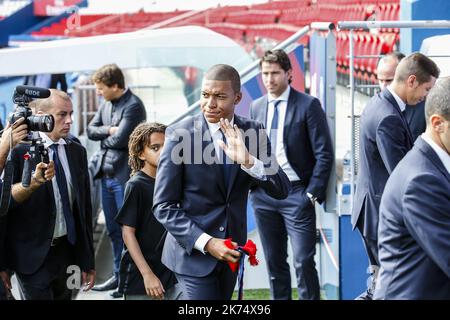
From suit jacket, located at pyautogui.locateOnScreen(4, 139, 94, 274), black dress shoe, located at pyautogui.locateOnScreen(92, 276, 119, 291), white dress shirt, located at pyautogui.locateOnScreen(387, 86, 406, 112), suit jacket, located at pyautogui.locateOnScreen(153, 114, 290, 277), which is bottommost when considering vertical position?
black dress shoe, located at pyautogui.locateOnScreen(92, 276, 119, 291)

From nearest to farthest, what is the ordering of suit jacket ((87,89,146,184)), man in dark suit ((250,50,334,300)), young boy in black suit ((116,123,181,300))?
young boy in black suit ((116,123,181,300)) < man in dark suit ((250,50,334,300)) < suit jacket ((87,89,146,184))

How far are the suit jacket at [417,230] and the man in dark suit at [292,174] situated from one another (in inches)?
116

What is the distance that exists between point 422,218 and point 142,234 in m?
2.39

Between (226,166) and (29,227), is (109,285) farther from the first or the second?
(226,166)

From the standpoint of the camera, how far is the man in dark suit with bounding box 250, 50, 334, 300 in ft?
20.3

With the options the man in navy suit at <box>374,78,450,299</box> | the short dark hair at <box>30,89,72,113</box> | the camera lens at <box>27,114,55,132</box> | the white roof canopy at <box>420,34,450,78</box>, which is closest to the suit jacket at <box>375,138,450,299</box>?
Answer: the man in navy suit at <box>374,78,450,299</box>

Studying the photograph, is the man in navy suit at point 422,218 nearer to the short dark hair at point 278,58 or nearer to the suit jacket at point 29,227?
the suit jacket at point 29,227

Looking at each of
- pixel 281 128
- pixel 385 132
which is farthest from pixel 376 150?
pixel 281 128

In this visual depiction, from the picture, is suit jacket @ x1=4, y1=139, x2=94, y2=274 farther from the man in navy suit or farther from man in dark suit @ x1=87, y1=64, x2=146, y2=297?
man in dark suit @ x1=87, y1=64, x2=146, y2=297

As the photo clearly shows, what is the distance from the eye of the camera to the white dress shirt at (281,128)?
626cm

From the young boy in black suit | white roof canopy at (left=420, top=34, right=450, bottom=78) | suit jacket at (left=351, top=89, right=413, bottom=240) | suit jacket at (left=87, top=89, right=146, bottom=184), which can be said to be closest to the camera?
suit jacket at (left=351, top=89, right=413, bottom=240)

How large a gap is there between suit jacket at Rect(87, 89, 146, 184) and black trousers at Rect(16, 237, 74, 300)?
2.38 m
